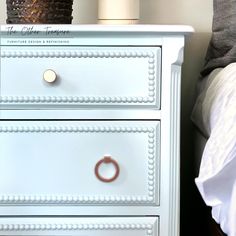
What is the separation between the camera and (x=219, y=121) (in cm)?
96

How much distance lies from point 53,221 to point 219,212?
38cm

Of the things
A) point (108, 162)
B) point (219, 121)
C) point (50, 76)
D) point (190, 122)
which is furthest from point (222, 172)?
point (190, 122)

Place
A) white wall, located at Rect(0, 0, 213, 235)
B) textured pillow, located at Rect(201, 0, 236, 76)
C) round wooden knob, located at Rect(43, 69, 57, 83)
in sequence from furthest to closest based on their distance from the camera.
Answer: white wall, located at Rect(0, 0, 213, 235) → textured pillow, located at Rect(201, 0, 236, 76) → round wooden knob, located at Rect(43, 69, 57, 83)

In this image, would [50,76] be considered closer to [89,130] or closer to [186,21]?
[89,130]

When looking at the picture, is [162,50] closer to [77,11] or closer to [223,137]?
[223,137]

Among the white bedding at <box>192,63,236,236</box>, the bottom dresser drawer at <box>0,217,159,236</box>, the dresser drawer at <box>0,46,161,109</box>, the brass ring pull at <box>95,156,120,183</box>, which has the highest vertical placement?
the dresser drawer at <box>0,46,161,109</box>

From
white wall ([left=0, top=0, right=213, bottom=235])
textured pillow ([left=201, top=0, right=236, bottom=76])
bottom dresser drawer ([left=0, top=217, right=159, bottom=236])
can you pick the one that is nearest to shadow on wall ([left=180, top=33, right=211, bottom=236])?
white wall ([left=0, top=0, right=213, bottom=235])

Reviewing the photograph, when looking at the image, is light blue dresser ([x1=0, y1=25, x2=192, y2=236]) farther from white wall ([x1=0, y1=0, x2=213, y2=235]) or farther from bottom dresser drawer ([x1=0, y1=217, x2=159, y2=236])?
white wall ([x1=0, y1=0, x2=213, y2=235])

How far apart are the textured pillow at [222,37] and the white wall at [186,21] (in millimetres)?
103

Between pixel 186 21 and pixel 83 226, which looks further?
pixel 186 21

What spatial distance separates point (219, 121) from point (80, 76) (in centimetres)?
30

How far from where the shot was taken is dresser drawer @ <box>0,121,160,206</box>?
108 centimetres

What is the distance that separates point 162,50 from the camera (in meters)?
1.07

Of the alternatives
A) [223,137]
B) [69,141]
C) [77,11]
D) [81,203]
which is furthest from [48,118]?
[77,11]
